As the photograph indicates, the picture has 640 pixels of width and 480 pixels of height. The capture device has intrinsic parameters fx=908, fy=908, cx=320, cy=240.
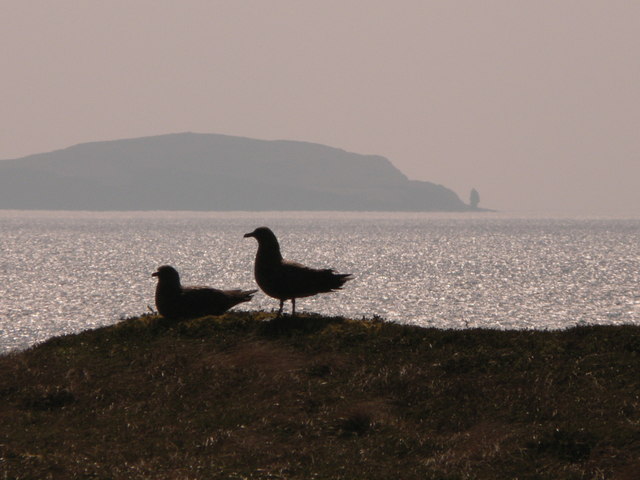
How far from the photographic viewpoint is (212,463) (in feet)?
47.9

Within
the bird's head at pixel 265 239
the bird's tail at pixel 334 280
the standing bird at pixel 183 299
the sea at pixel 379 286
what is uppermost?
the bird's head at pixel 265 239

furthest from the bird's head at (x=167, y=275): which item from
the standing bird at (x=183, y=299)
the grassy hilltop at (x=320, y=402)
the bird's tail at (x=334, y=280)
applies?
the bird's tail at (x=334, y=280)

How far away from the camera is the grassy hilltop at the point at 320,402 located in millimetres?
14516

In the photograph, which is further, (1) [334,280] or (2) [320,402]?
(1) [334,280]

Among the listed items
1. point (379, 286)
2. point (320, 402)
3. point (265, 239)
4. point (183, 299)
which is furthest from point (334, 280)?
point (379, 286)

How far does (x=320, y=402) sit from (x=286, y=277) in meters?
4.93

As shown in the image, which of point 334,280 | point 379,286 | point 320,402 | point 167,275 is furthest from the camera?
point 379,286

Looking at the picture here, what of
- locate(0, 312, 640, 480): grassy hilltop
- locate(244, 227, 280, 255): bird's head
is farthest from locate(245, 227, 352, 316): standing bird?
locate(0, 312, 640, 480): grassy hilltop

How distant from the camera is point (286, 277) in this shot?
21484 millimetres

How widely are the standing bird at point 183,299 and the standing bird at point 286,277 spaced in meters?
1.53

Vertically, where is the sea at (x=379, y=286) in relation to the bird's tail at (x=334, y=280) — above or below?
below

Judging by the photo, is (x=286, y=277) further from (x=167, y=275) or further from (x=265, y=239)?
(x=167, y=275)

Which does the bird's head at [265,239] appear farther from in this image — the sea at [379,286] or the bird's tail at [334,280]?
the sea at [379,286]

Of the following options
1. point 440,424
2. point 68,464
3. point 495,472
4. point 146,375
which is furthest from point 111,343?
point 495,472
